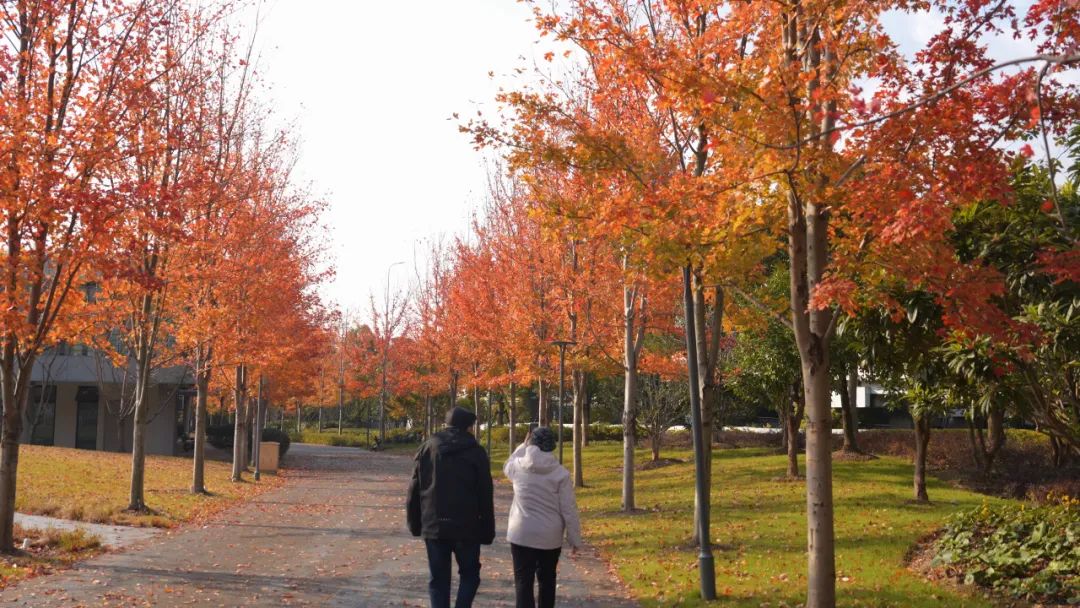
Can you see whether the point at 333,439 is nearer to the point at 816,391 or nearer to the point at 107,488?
the point at 107,488

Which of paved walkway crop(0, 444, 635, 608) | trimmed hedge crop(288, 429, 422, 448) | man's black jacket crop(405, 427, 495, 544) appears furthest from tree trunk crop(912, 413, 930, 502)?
trimmed hedge crop(288, 429, 422, 448)

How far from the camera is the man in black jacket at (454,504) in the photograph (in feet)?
22.7

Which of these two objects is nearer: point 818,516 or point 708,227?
point 818,516

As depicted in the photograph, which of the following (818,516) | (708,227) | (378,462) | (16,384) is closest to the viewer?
(818,516)

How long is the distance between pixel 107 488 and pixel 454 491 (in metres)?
16.6

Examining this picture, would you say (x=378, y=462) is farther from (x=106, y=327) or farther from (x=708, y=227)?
(x=708, y=227)

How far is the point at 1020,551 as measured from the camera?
9.43m

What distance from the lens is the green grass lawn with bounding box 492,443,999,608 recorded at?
9680 millimetres

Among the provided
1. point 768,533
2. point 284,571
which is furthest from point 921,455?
point 284,571

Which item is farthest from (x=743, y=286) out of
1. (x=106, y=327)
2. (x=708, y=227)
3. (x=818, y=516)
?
(x=106, y=327)

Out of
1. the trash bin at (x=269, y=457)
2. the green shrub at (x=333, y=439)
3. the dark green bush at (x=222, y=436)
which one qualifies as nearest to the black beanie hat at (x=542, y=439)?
the trash bin at (x=269, y=457)

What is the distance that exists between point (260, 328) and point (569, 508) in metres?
18.8

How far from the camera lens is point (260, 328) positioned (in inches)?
968

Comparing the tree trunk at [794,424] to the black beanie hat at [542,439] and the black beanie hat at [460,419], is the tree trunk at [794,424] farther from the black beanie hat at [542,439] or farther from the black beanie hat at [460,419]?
the black beanie hat at [460,419]
